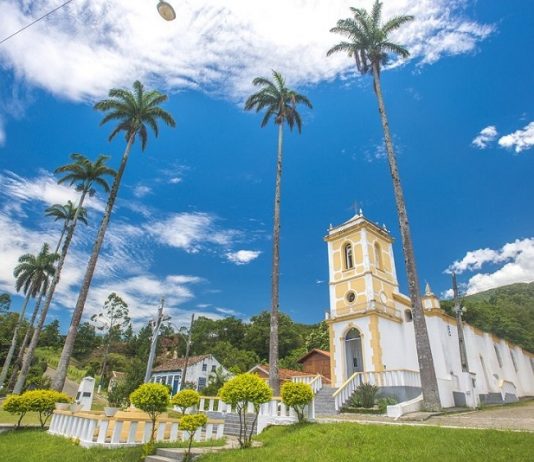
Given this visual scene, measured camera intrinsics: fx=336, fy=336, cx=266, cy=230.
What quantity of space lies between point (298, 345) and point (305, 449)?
4531cm

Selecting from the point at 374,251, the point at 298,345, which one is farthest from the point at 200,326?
the point at 374,251

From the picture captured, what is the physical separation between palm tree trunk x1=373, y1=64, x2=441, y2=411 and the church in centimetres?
311

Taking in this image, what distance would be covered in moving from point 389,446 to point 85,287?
62.0 feet

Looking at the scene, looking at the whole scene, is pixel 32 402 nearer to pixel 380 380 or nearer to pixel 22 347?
pixel 380 380

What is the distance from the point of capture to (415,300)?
14.9m

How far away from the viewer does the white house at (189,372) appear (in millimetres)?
40116

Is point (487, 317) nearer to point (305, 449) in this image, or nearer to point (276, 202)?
point (276, 202)

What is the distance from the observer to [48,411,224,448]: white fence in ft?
29.2

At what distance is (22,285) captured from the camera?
38.6 meters

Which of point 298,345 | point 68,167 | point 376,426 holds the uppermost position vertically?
point 68,167

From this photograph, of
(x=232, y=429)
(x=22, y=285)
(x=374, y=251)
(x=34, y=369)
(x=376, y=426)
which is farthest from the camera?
(x=22, y=285)

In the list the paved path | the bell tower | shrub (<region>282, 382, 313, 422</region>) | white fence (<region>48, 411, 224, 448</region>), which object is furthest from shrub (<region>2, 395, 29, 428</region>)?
the bell tower

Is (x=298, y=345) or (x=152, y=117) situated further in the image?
(x=298, y=345)

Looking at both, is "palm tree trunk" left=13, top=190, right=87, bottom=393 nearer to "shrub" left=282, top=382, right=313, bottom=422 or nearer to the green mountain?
"shrub" left=282, top=382, right=313, bottom=422
